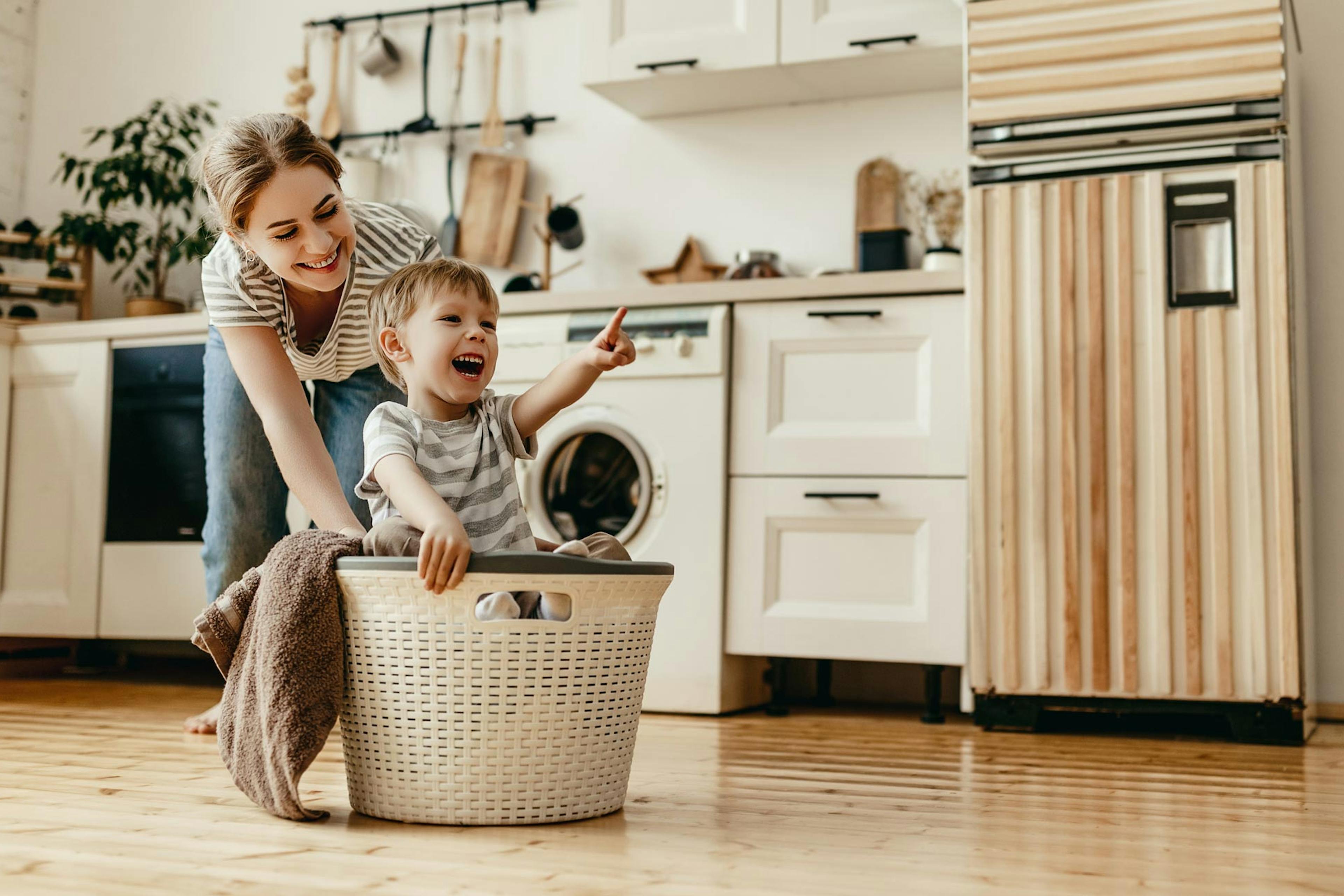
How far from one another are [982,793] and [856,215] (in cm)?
169

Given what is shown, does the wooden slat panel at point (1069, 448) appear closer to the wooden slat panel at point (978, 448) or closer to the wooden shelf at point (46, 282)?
the wooden slat panel at point (978, 448)

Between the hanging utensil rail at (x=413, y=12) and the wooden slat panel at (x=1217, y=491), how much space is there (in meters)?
1.96

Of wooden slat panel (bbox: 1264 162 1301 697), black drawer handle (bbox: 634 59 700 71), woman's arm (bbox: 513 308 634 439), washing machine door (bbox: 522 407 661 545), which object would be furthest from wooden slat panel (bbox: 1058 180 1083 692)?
woman's arm (bbox: 513 308 634 439)

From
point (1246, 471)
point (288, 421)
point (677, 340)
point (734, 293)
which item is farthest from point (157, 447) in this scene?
point (1246, 471)

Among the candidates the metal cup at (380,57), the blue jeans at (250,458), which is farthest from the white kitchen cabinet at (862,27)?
the blue jeans at (250,458)

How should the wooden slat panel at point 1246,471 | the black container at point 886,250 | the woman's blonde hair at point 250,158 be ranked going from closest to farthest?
the woman's blonde hair at point 250,158, the wooden slat panel at point 1246,471, the black container at point 886,250

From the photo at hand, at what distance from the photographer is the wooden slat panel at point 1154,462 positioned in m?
2.19

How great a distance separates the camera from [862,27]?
2.68 metres

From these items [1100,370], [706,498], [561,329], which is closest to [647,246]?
[561,329]

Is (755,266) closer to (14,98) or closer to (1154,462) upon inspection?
(1154,462)

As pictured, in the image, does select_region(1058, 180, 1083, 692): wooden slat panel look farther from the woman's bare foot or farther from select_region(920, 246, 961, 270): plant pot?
the woman's bare foot

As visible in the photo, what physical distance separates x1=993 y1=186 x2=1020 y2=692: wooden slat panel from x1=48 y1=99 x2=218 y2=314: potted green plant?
198 centimetres

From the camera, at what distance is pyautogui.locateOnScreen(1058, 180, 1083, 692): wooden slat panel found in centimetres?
222

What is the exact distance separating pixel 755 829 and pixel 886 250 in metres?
1.70
